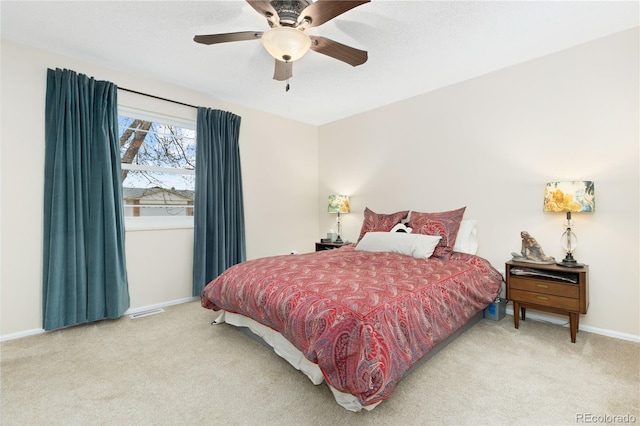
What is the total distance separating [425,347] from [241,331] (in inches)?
60.6

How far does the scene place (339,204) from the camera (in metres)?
4.36

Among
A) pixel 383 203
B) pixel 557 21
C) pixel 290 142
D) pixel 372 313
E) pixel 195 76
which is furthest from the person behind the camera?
pixel 290 142

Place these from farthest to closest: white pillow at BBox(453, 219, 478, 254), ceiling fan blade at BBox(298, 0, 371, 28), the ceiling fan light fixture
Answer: white pillow at BBox(453, 219, 478, 254), the ceiling fan light fixture, ceiling fan blade at BBox(298, 0, 371, 28)

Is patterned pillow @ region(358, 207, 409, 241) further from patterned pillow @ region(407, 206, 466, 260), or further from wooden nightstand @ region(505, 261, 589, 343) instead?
wooden nightstand @ region(505, 261, 589, 343)

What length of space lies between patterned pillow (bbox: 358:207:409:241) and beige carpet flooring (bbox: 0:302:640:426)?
145 cm

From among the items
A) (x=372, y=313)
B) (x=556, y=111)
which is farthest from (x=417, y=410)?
(x=556, y=111)

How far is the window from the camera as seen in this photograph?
128 inches

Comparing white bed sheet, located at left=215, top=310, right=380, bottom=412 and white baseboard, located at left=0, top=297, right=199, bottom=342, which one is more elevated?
white bed sheet, located at left=215, top=310, right=380, bottom=412

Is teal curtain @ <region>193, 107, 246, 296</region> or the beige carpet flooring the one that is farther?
teal curtain @ <region>193, 107, 246, 296</region>

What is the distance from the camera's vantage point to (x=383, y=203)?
4.13 metres

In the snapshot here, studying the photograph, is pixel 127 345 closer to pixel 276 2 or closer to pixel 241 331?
pixel 241 331

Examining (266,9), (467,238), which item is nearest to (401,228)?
(467,238)

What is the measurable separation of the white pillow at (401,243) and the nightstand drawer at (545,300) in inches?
30.3

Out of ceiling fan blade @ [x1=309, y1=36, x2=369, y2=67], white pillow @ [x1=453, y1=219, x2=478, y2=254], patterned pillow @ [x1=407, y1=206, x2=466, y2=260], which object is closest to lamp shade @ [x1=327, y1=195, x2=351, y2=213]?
patterned pillow @ [x1=407, y1=206, x2=466, y2=260]
